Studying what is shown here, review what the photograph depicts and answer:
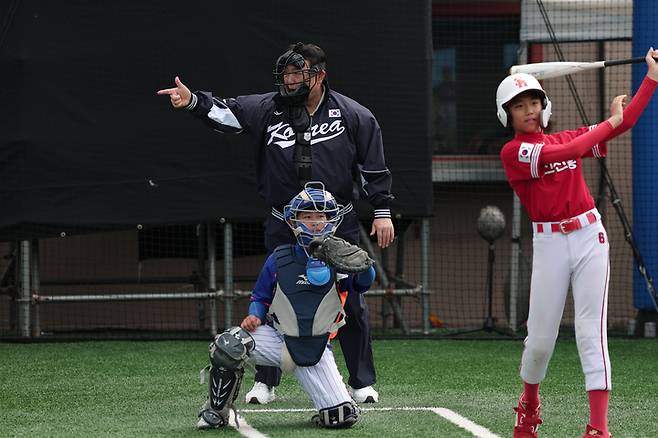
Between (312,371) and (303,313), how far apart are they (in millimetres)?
282

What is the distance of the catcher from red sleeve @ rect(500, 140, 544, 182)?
0.80 meters

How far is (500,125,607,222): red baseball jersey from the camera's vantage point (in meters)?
5.13

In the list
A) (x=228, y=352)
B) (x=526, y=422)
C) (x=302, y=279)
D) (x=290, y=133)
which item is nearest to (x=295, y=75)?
(x=290, y=133)

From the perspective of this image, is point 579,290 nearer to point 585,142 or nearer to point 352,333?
point 585,142

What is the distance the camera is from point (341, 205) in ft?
20.6

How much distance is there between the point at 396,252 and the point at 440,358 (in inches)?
108

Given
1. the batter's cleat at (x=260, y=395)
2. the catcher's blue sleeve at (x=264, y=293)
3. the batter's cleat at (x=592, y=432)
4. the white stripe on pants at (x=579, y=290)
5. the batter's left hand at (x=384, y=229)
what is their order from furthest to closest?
the batter's cleat at (x=260, y=395)
the batter's left hand at (x=384, y=229)
the catcher's blue sleeve at (x=264, y=293)
the white stripe on pants at (x=579, y=290)
the batter's cleat at (x=592, y=432)

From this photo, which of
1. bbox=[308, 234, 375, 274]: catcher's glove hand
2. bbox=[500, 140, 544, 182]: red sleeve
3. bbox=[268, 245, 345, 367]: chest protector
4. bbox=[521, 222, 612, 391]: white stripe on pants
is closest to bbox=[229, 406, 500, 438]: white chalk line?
bbox=[268, 245, 345, 367]: chest protector

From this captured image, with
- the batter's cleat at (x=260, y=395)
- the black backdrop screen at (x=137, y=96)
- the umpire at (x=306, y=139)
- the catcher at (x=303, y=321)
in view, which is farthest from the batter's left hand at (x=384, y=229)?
the black backdrop screen at (x=137, y=96)

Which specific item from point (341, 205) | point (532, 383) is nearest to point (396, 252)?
point (341, 205)

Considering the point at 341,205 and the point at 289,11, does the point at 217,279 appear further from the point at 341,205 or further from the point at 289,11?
the point at 341,205

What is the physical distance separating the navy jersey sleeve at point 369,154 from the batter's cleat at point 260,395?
3.96 feet

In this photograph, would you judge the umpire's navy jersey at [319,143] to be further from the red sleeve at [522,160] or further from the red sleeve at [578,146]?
the red sleeve at [578,146]

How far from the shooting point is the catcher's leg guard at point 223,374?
5.47 metres
